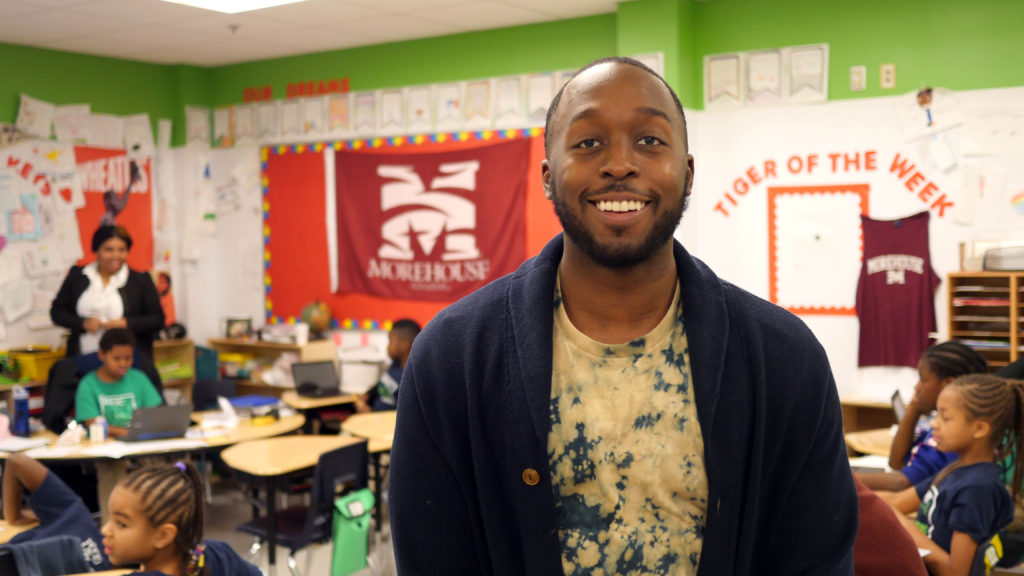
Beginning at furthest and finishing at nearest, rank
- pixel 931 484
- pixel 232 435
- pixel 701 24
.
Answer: pixel 701 24 < pixel 232 435 < pixel 931 484

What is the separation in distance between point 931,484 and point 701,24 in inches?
138

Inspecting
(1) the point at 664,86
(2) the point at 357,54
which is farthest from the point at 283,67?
(1) the point at 664,86

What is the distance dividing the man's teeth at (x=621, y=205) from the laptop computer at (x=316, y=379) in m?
5.57

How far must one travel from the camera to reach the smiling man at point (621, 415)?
1146 millimetres

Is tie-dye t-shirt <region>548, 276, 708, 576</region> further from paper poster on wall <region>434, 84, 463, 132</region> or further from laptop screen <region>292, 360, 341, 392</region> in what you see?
paper poster on wall <region>434, 84, 463, 132</region>

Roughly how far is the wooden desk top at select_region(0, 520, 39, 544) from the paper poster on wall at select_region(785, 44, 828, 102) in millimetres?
4593

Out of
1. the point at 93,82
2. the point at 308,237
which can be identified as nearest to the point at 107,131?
the point at 93,82

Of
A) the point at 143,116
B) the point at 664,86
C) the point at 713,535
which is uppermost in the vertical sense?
the point at 143,116

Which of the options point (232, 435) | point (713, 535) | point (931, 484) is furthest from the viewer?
point (232, 435)

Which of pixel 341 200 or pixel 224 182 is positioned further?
pixel 224 182

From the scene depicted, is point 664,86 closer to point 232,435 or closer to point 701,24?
point 232,435

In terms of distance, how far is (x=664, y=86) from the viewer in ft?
3.94

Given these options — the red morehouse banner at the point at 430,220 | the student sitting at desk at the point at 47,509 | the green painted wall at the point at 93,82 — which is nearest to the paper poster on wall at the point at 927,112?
the red morehouse banner at the point at 430,220

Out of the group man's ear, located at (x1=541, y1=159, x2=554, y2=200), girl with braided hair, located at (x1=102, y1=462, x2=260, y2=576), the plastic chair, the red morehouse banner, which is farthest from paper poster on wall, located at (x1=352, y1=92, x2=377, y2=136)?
man's ear, located at (x1=541, y1=159, x2=554, y2=200)
